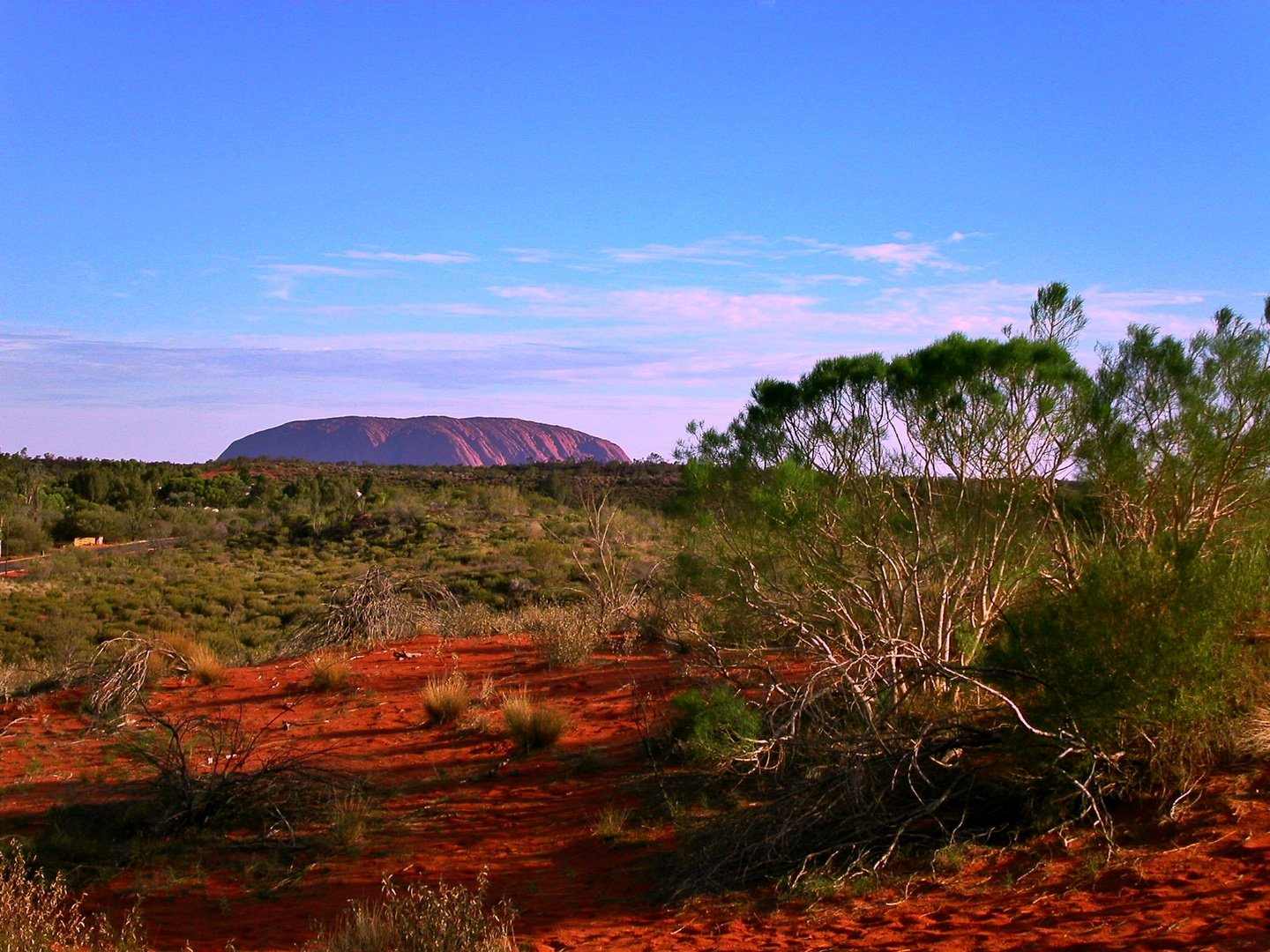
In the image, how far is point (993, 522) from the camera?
7641 mm

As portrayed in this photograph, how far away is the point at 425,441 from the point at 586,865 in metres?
85.7

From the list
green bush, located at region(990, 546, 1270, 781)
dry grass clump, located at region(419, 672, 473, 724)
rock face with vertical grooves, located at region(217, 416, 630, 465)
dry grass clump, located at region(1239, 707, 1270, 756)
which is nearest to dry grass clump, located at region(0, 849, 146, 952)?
green bush, located at region(990, 546, 1270, 781)

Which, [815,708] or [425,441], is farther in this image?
[425,441]

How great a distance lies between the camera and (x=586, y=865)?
6953 millimetres

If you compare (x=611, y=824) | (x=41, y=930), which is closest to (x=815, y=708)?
(x=611, y=824)

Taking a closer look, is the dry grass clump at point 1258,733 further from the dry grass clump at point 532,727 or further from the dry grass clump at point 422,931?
the dry grass clump at point 532,727

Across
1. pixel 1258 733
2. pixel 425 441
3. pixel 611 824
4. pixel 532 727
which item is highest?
pixel 425 441

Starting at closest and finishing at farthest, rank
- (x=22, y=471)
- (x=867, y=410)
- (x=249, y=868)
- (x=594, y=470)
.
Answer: (x=249, y=868)
(x=867, y=410)
(x=22, y=471)
(x=594, y=470)

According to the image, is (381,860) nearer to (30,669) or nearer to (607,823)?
(607,823)

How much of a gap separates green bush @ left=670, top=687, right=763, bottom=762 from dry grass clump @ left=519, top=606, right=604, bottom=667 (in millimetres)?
5167

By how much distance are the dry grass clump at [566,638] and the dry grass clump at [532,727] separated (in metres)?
3.42

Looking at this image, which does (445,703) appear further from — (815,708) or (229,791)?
(815,708)

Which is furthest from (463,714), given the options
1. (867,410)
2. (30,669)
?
(30,669)

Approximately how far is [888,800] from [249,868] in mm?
4579
